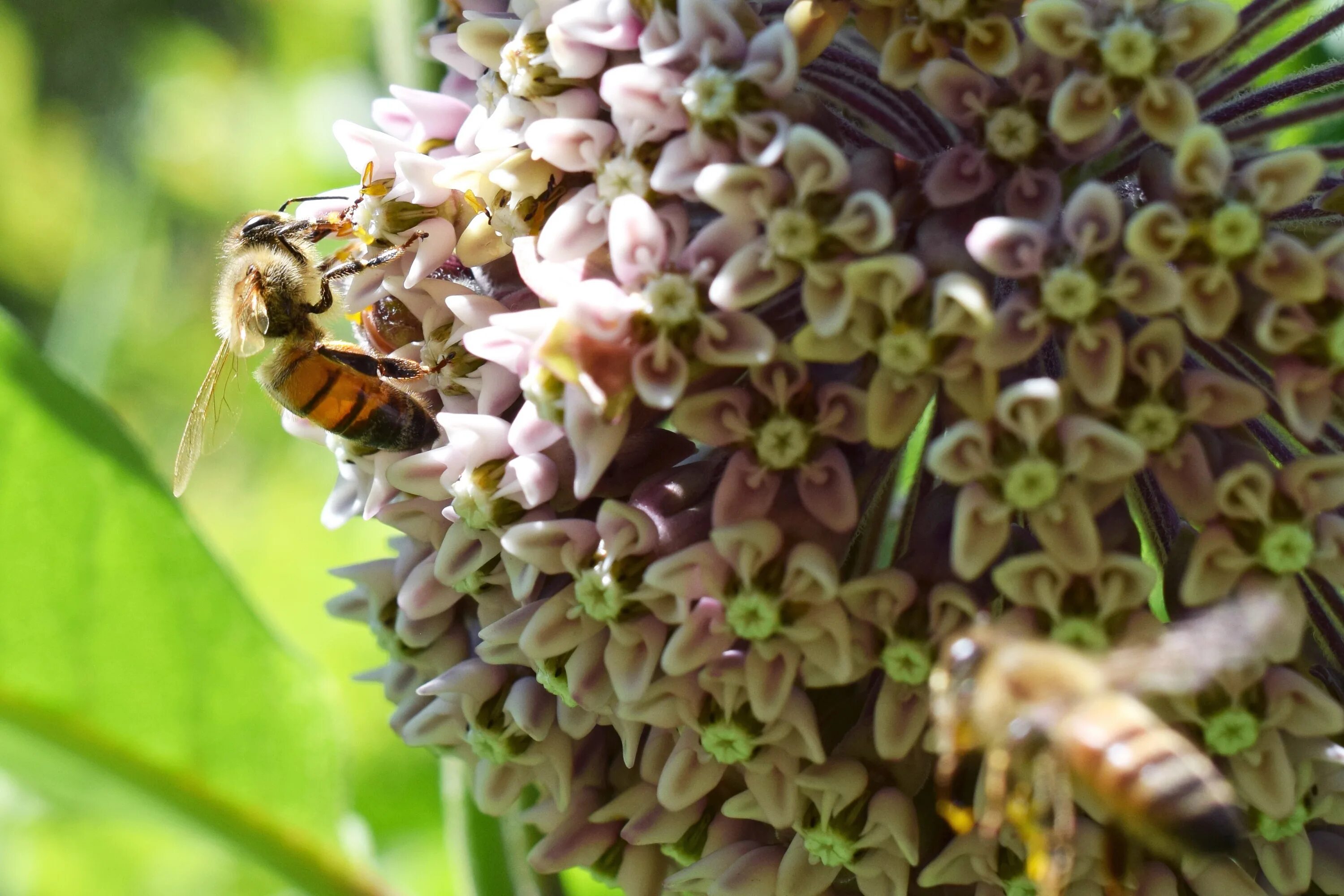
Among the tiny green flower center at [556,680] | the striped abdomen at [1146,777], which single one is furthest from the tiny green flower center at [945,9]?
the tiny green flower center at [556,680]

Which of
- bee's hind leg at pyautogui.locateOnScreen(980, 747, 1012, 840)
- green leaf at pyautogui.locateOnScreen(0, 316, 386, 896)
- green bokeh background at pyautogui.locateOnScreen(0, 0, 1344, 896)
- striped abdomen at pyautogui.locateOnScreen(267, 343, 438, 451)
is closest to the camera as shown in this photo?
bee's hind leg at pyautogui.locateOnScreen(980, 747, 1012, 840)

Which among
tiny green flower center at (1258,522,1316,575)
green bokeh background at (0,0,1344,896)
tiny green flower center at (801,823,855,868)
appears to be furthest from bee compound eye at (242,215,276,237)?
tiny green flower center at (1258,522,1316,575)

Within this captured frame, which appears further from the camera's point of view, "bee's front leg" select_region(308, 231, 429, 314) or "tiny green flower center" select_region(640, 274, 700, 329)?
"bee's front leg" select_region(308, 231, 429, 314)

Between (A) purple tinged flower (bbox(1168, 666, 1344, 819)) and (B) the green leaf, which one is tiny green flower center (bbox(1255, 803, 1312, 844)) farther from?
(B) the green leaf

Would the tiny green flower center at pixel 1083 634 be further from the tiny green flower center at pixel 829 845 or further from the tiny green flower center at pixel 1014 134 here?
the tiny green flower center at pixel 1014 134

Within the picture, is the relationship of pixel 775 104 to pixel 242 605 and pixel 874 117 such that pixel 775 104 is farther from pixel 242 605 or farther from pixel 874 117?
pixel 242 605
